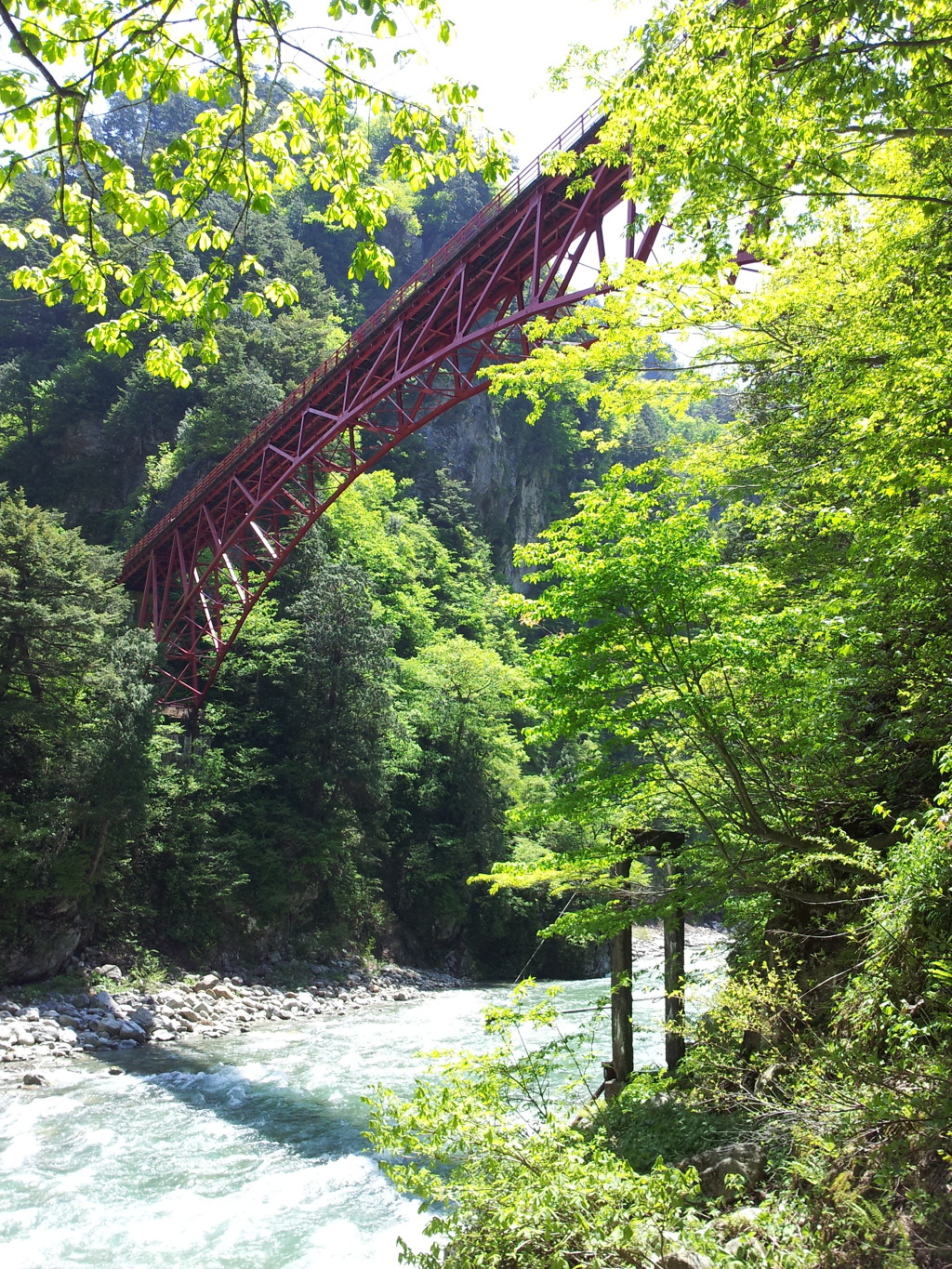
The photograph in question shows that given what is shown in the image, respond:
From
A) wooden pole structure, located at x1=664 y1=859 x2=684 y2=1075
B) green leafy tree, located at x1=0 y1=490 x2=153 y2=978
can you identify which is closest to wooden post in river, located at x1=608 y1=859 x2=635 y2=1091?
wooden pole structure, located at x1=664 y1=859 x2=684 y2=1075

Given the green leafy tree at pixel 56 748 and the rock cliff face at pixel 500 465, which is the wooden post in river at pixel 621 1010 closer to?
the green leafy tree at pixel 56 748

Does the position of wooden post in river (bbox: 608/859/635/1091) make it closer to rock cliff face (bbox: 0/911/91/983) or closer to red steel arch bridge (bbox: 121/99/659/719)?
red steel arch bridge (bbox: 121/99/659/719)

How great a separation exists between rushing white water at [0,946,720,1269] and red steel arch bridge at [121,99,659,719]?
7509 mm

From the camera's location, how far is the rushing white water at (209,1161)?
5.80m

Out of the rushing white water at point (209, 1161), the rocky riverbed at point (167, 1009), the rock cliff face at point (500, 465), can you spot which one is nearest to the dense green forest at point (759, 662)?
the rushing white water at point (209, 1161)

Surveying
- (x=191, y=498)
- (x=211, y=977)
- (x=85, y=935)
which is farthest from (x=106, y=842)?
(x=191, y=498)

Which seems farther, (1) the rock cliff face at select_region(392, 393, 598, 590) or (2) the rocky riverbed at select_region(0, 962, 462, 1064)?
(1) the rock cliff face at select_region(392, 393, 598, 590)

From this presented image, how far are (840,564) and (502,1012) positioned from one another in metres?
3.75

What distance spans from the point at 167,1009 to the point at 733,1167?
41.1 feet

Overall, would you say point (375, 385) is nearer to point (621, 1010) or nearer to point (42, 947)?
point (42, 947)

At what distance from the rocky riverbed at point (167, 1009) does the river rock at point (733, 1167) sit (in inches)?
394

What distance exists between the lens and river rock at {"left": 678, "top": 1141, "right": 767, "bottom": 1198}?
12.3 ft

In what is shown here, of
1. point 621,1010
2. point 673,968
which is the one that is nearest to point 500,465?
point 621,1010

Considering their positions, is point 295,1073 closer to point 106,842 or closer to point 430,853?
point 106,842
